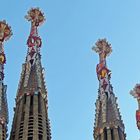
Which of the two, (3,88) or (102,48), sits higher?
(102,48)

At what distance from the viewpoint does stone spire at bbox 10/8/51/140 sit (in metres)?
52.9

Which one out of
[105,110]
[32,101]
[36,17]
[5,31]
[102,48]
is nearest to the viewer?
[32,101]

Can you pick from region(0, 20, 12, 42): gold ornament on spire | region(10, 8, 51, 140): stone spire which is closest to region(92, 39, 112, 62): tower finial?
region(10, 8, 51, 140): stone spire

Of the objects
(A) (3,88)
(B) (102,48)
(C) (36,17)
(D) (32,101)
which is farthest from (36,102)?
(B) (102,48)

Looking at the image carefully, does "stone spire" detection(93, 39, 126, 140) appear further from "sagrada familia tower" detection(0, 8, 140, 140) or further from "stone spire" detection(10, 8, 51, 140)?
"stone spire" detection(10, 8, 51, 140)

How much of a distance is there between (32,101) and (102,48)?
1486 cm

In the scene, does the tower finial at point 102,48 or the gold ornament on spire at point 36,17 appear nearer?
the gold ornament on spire at point 36,17

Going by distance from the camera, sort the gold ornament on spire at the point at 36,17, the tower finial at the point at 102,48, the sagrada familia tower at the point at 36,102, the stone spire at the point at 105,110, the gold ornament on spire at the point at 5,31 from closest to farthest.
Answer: the sagrada familia tower at the point at 36,102 → the stone spire at the point at 105,110 → the gold ornament on spire at the point at 5,31 → the gold ornament on spire at the point at 36,17 → the tower finial at the point at 102,48

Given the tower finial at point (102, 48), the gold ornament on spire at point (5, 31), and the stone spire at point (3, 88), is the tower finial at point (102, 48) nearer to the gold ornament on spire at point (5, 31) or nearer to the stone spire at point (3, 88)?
the gold ornament on spire at point (5, 31)

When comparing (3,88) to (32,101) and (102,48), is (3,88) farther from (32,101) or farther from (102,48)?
(102,48)

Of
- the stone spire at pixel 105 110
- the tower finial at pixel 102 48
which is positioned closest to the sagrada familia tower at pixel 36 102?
the stone spire at pixel 105 110

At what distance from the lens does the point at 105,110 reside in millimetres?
59219

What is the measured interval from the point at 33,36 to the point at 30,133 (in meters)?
16.0

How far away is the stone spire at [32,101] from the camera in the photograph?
174ft
